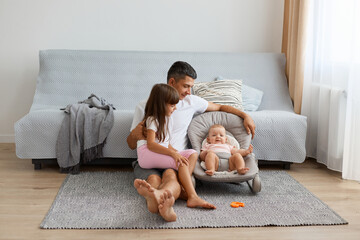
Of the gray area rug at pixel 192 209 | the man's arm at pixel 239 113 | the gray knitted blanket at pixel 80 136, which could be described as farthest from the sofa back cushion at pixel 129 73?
the gray area rug at pixel 192 209

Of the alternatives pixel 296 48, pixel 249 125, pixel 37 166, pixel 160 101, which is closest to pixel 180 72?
pixel 160 101

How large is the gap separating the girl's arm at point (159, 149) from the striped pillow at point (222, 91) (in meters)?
0.99

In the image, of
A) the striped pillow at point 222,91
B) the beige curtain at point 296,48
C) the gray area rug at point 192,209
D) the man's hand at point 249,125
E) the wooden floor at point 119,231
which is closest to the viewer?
the wooden floor at point 119,231

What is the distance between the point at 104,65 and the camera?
161 inches

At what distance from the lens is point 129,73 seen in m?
4.09

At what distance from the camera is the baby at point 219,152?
284 centimetres

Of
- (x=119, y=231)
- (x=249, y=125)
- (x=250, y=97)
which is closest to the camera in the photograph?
(x=119, y=231)

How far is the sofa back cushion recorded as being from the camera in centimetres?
398

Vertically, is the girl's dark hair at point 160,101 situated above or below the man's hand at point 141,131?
above

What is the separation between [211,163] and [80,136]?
104 cm

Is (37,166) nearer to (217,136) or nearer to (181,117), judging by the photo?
(181,117)

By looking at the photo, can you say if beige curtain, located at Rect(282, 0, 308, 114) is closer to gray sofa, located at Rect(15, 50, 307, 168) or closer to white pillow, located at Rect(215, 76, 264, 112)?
gray sofa, located at Rect(15, 50, 307, 168)

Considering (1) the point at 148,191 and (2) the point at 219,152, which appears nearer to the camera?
(1) the point at 148,191

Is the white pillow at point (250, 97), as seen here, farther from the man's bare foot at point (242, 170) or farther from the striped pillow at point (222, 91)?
the man's bare foot at point (242, 170)
